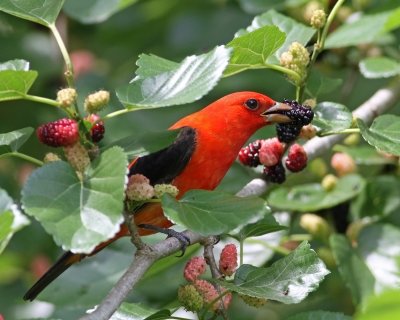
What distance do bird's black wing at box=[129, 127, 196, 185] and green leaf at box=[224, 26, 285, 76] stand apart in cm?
51

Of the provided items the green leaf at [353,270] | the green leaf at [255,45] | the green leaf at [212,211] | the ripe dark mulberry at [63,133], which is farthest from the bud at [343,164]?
→ the ripe dark mulberry at [63,133]

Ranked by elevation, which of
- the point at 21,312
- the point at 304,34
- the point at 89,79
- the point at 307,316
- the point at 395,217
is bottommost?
the point at 21,312

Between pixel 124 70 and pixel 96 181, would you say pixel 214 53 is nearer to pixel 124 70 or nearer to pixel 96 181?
pixel 96 181

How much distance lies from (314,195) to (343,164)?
259 millimetres

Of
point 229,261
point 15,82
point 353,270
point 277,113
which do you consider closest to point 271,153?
point 277,113

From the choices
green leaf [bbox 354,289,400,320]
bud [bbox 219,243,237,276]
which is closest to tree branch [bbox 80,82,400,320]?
bud [bbox 219,243,237,276]

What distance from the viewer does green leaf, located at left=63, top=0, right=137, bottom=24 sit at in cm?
426

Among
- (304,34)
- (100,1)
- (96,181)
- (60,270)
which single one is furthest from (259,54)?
(100,1)

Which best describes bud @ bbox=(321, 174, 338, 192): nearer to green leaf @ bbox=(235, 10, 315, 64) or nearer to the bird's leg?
green leaf @ bbox=(235, 10, 315, 64)

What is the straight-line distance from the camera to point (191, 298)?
8.07 feet

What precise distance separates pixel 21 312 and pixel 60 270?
59.7 inches

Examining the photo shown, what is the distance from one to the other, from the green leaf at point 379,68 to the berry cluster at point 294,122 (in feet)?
2.23

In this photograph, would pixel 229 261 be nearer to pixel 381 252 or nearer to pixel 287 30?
pixel 287 30

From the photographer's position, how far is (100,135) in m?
2.42
